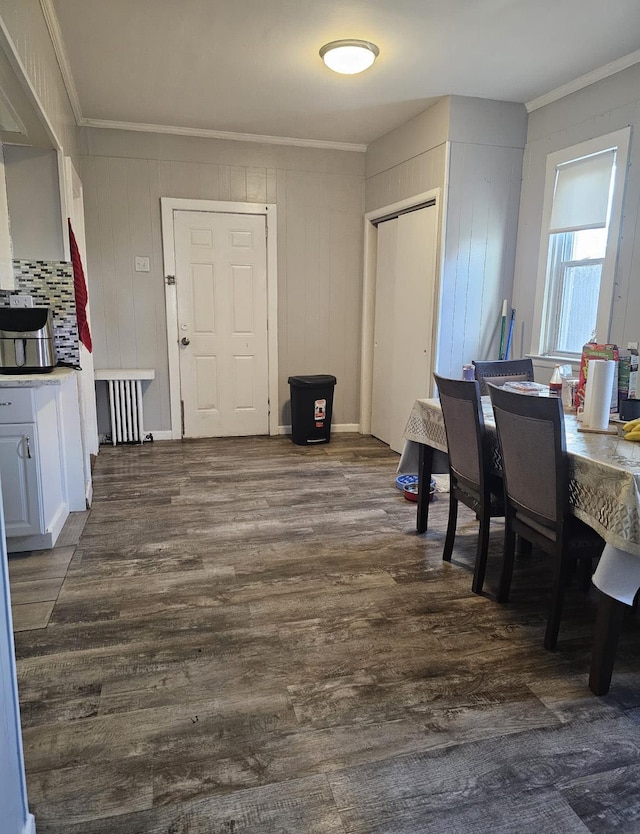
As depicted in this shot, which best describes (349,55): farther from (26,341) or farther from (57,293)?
(26,341)

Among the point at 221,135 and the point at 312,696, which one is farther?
the point at 221,135

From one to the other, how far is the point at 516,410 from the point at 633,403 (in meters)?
0.71

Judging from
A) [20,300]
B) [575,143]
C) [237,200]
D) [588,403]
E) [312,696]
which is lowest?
[312,696]

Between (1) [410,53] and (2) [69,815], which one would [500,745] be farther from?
(1) [410,53]

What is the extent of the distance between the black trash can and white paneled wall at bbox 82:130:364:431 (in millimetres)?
361

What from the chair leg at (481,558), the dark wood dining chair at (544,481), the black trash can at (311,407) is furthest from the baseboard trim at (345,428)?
the dark wood dining chair at (544,481)

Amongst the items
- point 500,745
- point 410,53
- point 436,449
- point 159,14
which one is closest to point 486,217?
point 410,53

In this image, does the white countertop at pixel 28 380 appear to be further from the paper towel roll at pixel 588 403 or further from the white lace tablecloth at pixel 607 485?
the paper towel roll at pixel 588 403

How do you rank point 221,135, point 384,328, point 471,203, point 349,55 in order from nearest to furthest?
1. point 349,55
2. point 471,203
3. point 221,135
4. point 384,328

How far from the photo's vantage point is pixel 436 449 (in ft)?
10.0

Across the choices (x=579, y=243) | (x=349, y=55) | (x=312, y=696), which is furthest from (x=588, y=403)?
(x=349, y=55)

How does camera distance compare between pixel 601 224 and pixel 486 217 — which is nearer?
pixel 601 224

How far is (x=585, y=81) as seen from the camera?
140 inches

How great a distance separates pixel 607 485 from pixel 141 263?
4385 millimetres
